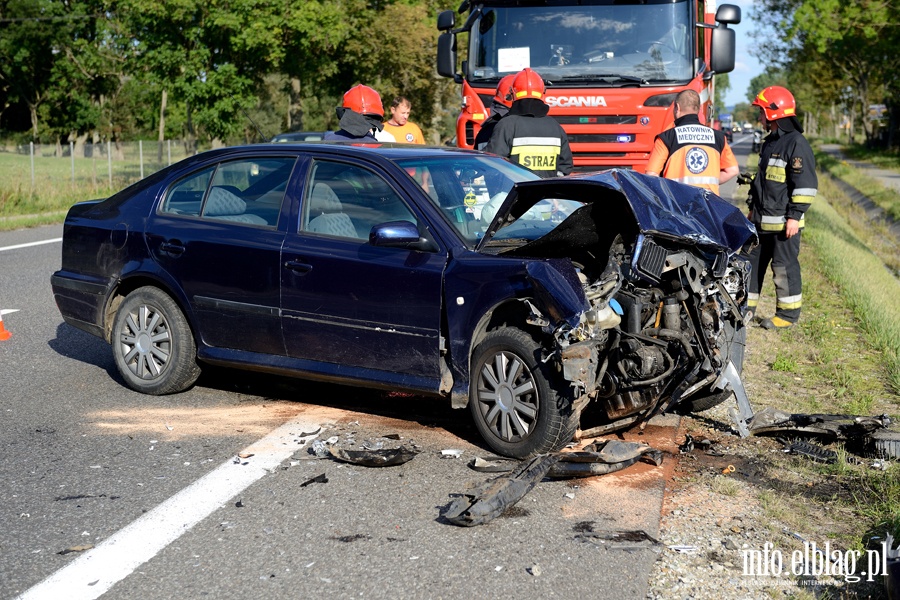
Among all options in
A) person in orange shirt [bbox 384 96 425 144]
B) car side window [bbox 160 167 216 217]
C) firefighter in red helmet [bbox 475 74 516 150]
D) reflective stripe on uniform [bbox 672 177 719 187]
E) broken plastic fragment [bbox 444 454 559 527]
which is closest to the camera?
broken plastic fragment [bbox 444 454 559 527]

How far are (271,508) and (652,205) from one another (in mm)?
2465

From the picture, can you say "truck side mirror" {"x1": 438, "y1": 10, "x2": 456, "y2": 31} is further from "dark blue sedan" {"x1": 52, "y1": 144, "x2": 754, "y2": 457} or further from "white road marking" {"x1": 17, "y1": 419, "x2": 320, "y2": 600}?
"white road marking" {"x1": 17, "y1": 419, "x2": 320, "y2": 600}

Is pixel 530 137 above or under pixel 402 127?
under

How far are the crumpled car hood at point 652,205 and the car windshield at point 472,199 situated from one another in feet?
0.61

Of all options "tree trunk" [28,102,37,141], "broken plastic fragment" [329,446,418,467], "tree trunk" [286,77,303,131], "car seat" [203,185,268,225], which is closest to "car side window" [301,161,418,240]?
"car seat" [203,185,268,225]

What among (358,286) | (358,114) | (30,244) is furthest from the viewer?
(30,244)

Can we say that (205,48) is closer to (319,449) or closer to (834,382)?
(834,382)

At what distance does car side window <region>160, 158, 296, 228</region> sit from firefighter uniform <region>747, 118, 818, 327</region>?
15.1 ft

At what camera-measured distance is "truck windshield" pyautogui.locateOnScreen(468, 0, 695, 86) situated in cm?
1184

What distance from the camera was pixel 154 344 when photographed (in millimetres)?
6957

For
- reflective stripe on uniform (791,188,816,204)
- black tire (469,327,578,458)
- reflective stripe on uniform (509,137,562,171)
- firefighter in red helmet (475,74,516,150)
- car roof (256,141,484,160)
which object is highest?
firefighter in red helmet (475,74,516,150)

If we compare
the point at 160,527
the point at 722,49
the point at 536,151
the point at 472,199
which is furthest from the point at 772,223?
the point at 160,527

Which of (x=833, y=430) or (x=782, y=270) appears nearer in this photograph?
(x=833, y=430)

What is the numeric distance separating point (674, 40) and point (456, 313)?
7.30 m
